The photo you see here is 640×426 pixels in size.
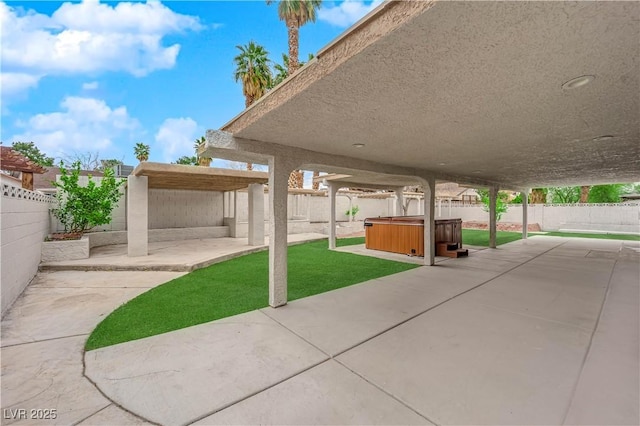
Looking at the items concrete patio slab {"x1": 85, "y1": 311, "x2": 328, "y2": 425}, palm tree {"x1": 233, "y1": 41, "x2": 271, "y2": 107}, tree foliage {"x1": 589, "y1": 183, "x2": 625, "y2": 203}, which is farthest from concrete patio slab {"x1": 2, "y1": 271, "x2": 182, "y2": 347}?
tree foliage {"x1": 589, "y1": 183, "x2": 625, "y2": 203}

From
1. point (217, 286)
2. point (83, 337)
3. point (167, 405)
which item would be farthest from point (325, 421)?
point (217, 286)

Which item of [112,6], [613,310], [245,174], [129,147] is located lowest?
[613,310]

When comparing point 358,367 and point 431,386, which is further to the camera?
point 358,367

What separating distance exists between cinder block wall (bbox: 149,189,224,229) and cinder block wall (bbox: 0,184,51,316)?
459 centimetres

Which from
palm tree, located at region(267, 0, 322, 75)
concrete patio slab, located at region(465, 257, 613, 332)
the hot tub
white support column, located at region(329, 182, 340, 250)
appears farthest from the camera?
palm tree, located at region(267, 0, 322, 75)

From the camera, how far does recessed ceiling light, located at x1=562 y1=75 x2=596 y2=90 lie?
219cm

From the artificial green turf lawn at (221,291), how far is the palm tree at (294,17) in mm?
12231

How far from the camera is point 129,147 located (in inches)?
898

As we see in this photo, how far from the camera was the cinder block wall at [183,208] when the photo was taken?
10805 mm

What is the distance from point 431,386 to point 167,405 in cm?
216

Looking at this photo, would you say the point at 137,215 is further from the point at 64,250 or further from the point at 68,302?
the point at 68,302

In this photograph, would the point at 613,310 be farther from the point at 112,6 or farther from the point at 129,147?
the point at 129,147

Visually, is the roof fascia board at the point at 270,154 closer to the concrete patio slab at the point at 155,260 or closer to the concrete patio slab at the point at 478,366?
the concrete patio slab at the point at 478,366

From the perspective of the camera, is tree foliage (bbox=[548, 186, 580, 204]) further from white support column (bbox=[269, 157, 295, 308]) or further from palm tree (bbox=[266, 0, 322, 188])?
white support column (bbox=[269, 157, 295, 308])
